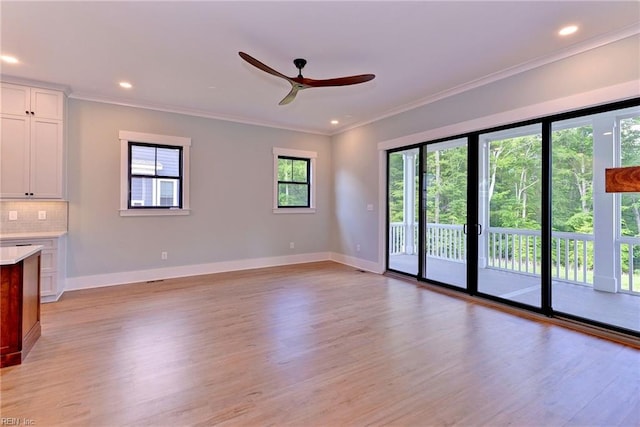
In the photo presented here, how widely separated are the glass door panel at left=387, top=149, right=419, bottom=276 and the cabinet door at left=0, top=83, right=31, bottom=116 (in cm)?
537

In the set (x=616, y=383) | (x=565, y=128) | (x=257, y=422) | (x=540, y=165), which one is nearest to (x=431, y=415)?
(x=257, y=422)

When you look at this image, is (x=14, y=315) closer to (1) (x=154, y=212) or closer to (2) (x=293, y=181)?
(1) (x=154, y=212)

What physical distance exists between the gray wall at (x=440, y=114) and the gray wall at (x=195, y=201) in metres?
0.56

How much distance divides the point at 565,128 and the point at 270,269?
4.92 metres

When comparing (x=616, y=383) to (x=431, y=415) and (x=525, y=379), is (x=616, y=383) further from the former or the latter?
(x=431, y=415)

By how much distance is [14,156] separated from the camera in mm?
3980

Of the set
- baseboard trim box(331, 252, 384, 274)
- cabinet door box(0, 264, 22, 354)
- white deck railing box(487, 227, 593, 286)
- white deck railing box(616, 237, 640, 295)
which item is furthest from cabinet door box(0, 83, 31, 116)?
white deck railing box(616, 237, 640, 295)

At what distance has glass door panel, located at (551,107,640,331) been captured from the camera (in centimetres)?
322

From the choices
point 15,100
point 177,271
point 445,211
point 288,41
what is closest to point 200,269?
point 177,271

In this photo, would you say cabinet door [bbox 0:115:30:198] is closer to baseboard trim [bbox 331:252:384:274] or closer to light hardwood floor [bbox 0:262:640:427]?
light hardwood floor [bbox 0:262:640:427]

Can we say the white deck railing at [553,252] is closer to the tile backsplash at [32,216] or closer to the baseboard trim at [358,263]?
the baseboard trim at [358,263]

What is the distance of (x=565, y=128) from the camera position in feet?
11.5

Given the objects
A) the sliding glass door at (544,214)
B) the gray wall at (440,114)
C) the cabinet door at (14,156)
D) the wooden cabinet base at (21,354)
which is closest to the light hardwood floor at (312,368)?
the wooden cabinet base at (21,354)

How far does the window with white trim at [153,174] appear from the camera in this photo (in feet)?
16.2
